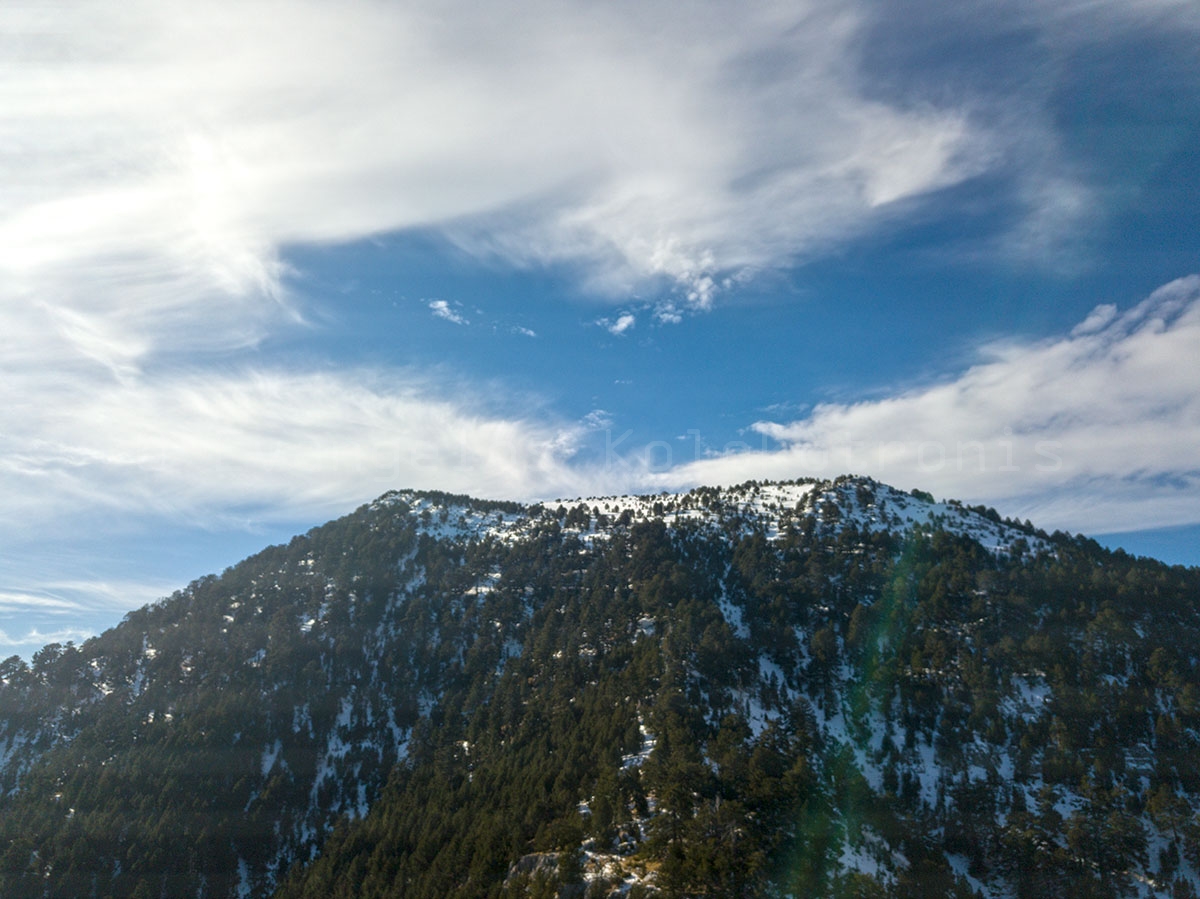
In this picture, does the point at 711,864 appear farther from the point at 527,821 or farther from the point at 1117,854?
the point at 1117,854

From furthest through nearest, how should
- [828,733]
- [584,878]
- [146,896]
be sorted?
[828,733]
[146,896]
[584,878]

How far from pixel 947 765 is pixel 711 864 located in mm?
104716

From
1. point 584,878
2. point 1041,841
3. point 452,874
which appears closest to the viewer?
point 584,878

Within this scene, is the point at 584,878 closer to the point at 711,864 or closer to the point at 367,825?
the point at 711,864

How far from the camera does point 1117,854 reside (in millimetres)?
151500

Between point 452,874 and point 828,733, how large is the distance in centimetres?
10918

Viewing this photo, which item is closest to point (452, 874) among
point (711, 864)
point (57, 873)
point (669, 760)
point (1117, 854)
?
point (669, 760)

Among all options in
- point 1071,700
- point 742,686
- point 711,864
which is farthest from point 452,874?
point 1071,700

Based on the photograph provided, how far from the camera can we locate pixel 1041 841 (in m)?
156

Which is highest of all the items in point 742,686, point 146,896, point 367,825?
point 742,686

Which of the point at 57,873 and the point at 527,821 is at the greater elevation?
the point at 527,821

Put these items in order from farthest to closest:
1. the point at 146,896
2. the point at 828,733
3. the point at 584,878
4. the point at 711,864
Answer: the point at 828,733 → the point at 146,896 → the point at 584,878 → the point at 711,864

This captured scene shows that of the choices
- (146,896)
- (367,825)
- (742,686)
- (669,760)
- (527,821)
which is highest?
(742,686)

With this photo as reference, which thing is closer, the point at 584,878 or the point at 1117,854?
the point at 584,878
